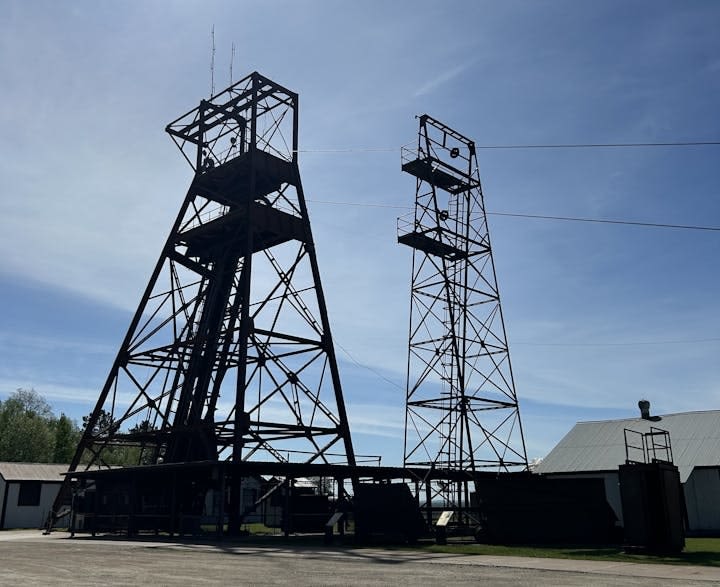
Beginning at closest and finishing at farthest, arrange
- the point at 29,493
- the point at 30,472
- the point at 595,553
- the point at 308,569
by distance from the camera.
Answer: the point at 308,569, the point at 595,553, the point at 29,493, the point at 30,472

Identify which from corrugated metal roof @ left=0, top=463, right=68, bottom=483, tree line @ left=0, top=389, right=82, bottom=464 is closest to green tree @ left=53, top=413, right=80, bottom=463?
tree line @ left=0, top=389, right=82, bottom=464

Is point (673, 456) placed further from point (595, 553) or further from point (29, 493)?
point (29, 493)

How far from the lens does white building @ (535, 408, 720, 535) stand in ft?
119

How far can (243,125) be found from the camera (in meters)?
40.6

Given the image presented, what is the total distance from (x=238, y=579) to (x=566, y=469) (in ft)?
103

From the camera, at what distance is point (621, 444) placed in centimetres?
4141

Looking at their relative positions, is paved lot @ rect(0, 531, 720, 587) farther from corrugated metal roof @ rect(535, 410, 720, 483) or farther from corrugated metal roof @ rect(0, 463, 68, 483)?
corrugated metal roof @ rect(0, 463, 68, 483)

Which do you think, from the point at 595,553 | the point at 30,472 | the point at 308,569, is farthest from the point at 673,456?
the point at 30,472

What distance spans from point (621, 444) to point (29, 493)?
38350 millimetres

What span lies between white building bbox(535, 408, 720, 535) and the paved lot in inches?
777

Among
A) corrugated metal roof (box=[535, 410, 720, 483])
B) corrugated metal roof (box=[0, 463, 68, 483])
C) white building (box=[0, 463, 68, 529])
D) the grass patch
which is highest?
corrugated metal roof (box=[535, 410, 720, 483])

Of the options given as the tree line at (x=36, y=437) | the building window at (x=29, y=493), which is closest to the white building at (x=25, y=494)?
the building window at (x=29, y=493)

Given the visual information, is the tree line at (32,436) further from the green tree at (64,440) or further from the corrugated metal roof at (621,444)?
the corrugated metal roof at (621,444)

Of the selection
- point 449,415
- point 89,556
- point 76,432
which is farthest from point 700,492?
point 76,432
